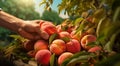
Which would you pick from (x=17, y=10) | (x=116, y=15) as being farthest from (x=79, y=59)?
(x=17, y=10)

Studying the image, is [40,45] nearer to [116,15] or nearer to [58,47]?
[58,47]

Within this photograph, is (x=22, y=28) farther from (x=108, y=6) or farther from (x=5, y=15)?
(x=108, y=6)

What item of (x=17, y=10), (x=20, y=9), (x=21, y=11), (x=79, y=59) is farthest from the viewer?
(x=21, y=11)

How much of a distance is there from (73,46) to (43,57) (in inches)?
8.5

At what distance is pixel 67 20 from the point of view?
2.48 meters

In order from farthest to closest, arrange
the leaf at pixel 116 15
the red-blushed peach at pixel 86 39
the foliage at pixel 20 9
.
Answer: the foliage at pixel 20 9 → the red-blushed peach at pixel 86 39 → the leaf at pixel 116 15

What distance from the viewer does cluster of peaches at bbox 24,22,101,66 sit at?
1855 millimetres

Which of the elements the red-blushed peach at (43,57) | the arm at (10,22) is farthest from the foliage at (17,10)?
the red-blushed peach at (43,57)

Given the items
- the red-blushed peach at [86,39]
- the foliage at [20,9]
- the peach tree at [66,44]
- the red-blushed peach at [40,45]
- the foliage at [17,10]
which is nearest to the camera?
the peach tree at [66,44]

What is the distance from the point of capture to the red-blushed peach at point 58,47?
74.7 inches

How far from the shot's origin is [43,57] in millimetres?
1877

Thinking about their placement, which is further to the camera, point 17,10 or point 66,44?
point 17,10

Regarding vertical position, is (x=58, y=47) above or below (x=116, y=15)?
above

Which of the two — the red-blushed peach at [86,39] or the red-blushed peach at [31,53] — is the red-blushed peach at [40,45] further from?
the red-blushed peach at [86,39]
